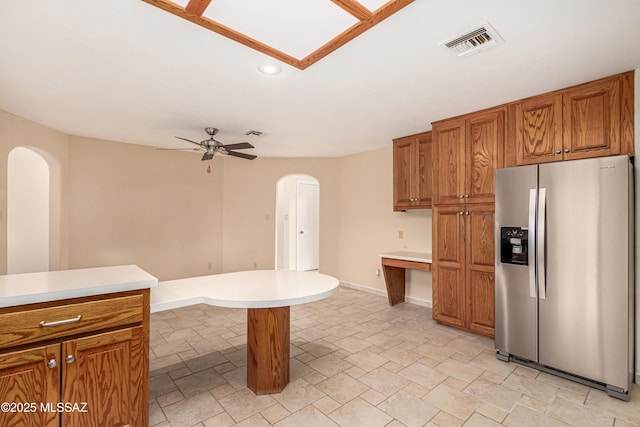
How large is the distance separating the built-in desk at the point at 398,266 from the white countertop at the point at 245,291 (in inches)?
70.3

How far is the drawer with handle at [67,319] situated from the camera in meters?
1.40

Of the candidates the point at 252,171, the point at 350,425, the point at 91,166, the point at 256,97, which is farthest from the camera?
the point at 252,171

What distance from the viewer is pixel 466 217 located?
3.24 m

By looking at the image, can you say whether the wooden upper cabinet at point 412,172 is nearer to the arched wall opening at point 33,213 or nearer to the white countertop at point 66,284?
the white countertop at point 66,284

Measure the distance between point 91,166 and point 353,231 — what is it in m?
4.23

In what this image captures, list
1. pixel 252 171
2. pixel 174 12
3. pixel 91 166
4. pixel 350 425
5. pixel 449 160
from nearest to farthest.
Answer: pixel 174 12, pixel 350 425, pixel 449 160, pixel 91 166, pixel 252 171

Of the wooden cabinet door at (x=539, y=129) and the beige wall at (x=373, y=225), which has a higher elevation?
the wooden cabinet door at (x=539, y=129)

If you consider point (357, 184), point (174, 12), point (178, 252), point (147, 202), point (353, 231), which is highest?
point (174, 12)

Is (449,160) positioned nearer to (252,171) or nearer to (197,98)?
(197,98)

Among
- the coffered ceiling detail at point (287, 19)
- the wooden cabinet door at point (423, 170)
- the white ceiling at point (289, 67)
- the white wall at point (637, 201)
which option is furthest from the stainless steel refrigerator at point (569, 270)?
the coffered ceiling detail at point (287, 19)

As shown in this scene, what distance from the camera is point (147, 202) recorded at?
4887 mm

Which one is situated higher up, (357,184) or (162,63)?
(162,63)

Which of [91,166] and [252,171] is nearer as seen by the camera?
[91,166]

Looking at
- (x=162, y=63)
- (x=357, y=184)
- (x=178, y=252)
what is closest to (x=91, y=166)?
(x=178, y=252)
